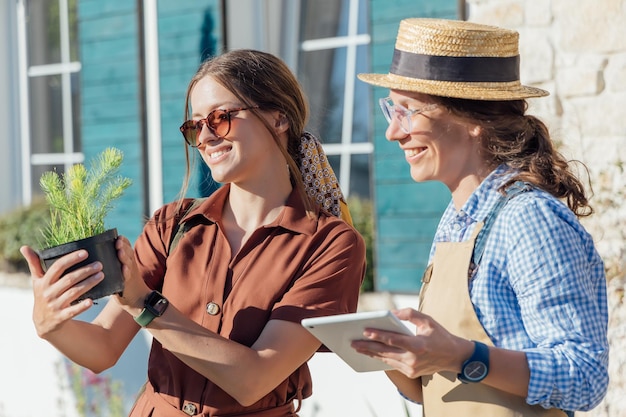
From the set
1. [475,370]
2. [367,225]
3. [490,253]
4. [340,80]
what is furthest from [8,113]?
[475,370]

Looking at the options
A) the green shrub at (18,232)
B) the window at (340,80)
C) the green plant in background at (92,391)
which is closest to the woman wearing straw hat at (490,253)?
the window at (340,80)

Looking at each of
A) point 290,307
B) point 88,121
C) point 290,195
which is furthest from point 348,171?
point 290,307

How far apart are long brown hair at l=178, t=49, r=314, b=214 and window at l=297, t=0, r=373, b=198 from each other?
218 centimetres

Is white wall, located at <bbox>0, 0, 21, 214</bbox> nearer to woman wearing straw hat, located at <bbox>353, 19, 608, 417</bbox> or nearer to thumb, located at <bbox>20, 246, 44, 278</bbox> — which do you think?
thumb, located at <bbox>20, 246, 44, 278</bbox>

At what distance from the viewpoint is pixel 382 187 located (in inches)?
169

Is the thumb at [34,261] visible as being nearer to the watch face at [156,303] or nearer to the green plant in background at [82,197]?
the green plant in background at [82,197]

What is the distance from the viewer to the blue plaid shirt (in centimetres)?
179

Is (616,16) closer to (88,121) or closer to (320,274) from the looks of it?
(320,274)

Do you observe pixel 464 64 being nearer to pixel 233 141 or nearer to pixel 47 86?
pixel 233 141

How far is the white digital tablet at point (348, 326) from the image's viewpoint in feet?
5.51

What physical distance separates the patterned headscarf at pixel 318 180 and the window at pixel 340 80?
215 centimetres

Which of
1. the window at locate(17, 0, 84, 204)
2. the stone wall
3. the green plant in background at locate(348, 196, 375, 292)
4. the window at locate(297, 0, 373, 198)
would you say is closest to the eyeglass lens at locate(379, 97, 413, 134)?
the stone wall

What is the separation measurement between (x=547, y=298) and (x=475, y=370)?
196 mm

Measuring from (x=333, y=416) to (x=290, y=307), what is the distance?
88.8 inches
